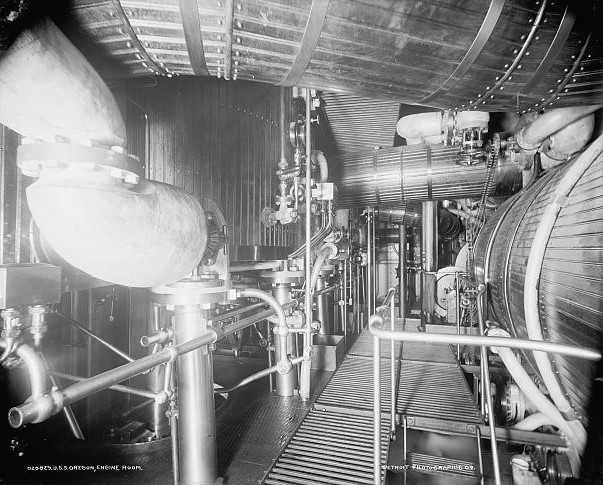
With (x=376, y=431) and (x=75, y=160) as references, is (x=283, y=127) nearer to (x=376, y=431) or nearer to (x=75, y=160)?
(x=75, y=160)

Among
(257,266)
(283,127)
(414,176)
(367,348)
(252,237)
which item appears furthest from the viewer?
(367,348)

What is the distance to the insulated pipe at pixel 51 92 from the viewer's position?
1084mm

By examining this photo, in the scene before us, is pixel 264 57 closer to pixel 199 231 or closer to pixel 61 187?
pixel 199 231

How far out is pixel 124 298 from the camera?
291 centimetres

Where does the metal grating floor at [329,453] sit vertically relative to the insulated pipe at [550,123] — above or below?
below

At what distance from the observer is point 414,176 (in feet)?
13.7

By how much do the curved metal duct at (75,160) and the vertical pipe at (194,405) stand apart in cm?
52

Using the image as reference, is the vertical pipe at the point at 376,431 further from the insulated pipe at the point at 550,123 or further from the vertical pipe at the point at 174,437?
the insulated pipe at the point at 550,123

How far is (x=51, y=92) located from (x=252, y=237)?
230 centimetres

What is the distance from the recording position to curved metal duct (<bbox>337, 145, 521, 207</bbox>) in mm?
3982

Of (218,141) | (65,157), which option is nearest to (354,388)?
(218,141)

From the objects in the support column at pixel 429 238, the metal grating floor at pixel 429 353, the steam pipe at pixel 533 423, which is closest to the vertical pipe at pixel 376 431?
the steam pipe at pixel 533 423

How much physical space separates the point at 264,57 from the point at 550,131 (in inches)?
98.3

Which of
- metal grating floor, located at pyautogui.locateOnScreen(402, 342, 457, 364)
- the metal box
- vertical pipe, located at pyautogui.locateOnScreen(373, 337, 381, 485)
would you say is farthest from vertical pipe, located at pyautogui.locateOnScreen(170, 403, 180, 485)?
metal grating floor, located at pyautogui.locateOnScreen(402, 342, 457, 364)
